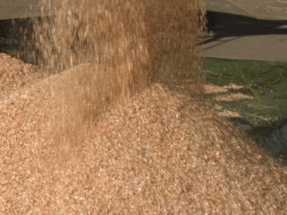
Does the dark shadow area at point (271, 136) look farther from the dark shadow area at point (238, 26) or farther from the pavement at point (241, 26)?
the dark shadow area at point (238, 26)

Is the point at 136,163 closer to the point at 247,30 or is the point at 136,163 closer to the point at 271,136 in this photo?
the point at 271,136

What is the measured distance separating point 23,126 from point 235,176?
1248 millimetres

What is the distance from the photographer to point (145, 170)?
323 cm

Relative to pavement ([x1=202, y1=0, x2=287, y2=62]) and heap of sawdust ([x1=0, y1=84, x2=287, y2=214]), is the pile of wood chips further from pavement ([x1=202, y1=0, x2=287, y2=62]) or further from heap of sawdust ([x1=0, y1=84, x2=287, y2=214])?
pavement ([x1=202, y1=0, x2=287, y2=62])

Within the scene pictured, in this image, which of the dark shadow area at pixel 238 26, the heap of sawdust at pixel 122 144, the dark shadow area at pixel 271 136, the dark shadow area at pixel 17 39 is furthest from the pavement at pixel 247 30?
the heap of sawdust at pixel 122 144

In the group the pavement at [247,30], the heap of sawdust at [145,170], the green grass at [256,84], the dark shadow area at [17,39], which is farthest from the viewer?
the pavement at [247,30]

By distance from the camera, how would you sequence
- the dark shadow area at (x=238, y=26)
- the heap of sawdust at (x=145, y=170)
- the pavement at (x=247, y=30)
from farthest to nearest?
the dark shadow area at (x=238, y=26), the pavement at (x=247, y=30), the heap of sawdust at (x=145, y=170)

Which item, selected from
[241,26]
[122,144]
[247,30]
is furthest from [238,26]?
[122,144]

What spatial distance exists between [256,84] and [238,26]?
3.43 metres

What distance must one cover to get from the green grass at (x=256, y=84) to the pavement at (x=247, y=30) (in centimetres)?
64

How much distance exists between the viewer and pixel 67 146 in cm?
346

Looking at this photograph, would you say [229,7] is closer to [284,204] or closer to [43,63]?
[43,63]

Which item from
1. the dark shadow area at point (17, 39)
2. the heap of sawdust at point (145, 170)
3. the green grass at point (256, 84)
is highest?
the heap of sawdust at point (145, 170)

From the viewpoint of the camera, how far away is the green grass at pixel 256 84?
190 inches
